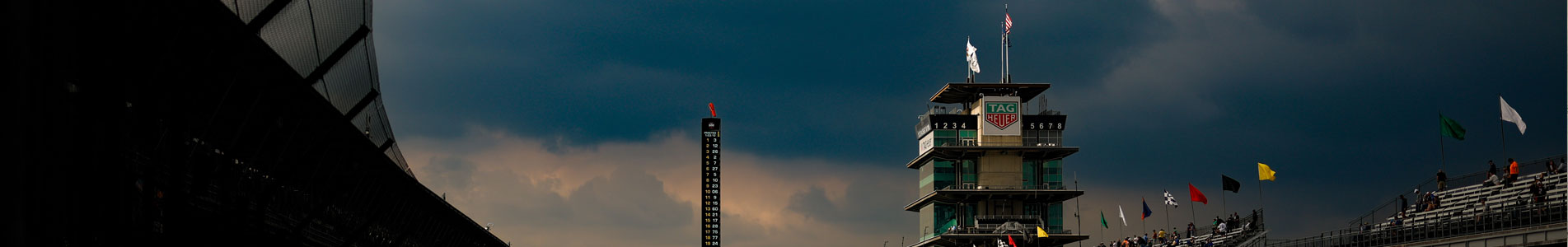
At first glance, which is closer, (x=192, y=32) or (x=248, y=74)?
(x=192, y=32)

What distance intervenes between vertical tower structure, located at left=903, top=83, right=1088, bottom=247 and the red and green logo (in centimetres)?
8

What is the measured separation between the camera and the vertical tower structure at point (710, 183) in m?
107

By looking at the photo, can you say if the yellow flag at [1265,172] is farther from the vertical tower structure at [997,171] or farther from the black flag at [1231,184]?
the vertical tower structure at [997,171]

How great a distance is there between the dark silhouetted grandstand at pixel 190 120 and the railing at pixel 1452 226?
38.7 metres

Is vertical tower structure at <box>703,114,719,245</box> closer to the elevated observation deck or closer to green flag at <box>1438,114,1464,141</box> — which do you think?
the elevated observation deck

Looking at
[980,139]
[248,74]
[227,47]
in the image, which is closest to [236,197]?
[248,74]

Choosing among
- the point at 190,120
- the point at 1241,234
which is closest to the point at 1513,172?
the point at 1241,234

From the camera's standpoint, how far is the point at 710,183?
351ft

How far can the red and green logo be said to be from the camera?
5246 inches

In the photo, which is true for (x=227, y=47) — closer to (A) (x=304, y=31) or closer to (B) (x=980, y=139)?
(A) (x=304, y=31)

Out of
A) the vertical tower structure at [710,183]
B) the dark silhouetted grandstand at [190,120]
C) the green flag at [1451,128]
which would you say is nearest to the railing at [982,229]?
the vertical tower structure at [710,183]

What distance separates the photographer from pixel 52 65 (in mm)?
2986

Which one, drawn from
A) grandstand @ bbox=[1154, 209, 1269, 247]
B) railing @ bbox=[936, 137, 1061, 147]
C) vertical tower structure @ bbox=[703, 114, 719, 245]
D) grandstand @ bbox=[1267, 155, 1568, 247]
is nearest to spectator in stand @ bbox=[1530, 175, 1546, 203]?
grandstand @ bbox=[1267, 155, 1568, 247]

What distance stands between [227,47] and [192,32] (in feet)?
3.05
